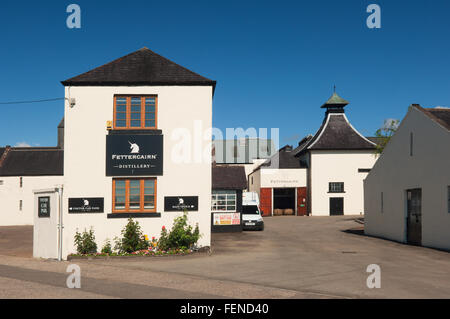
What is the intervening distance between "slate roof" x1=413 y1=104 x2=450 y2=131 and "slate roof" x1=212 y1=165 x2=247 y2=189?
35.7 ft

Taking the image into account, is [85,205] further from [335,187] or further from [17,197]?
[335,187]

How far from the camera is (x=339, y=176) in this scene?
46.6 m

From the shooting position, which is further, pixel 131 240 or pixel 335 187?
pixel 335 187

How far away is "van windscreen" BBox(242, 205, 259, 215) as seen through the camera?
29500 millimetres

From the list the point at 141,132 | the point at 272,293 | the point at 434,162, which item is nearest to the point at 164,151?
the point at 141,132

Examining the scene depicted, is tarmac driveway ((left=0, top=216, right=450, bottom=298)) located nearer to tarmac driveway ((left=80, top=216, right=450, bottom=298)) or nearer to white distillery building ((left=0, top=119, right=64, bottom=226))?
tarmac driveway ((left=80, top=216, right=450, bottom=298))

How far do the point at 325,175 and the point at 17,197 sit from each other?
98.7 feet

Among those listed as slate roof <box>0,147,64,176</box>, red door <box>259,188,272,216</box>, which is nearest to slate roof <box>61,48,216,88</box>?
slate roof <box>0,147,64,176</box>

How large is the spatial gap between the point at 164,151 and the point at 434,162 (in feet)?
34.6

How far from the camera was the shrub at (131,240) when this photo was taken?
15.9 m

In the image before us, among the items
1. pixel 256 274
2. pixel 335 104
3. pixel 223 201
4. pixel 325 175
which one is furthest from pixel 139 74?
pixel 335 104

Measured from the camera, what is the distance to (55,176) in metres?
43.5

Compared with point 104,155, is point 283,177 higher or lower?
lower
